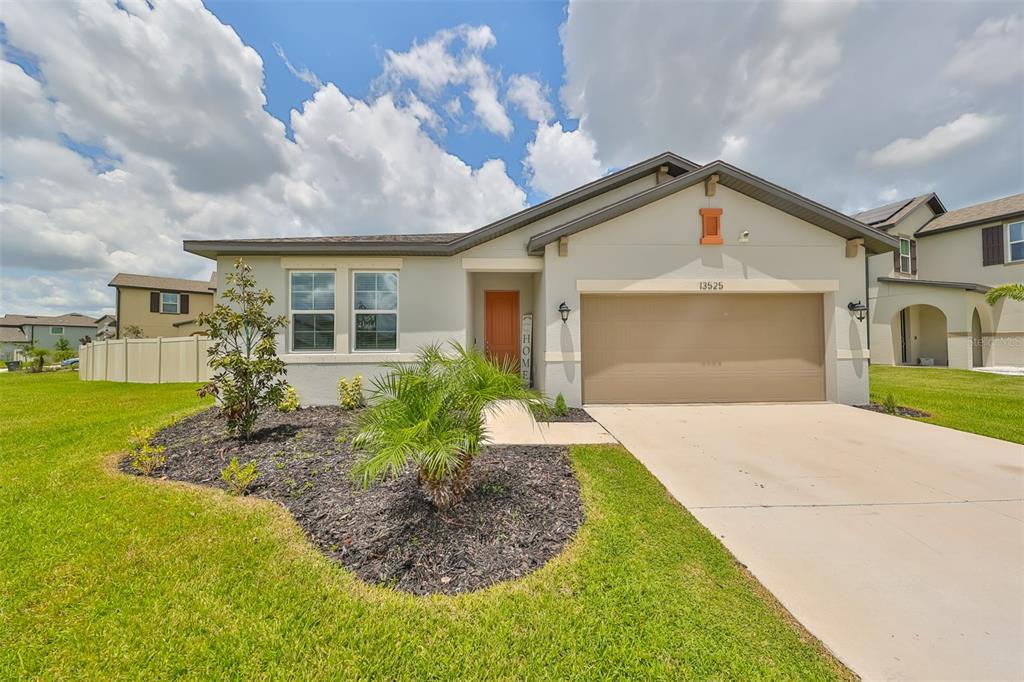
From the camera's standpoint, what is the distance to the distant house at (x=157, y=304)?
24.2 m

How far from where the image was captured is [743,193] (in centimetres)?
799

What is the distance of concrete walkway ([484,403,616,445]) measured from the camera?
18.5ft

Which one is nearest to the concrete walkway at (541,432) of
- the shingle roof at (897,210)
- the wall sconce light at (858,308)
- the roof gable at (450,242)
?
the roof gable at (450,242)

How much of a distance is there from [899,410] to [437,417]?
9.72 meters

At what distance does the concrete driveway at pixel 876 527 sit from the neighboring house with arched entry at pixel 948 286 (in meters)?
12.5

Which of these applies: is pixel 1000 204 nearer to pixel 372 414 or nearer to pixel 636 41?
pixel 636 41

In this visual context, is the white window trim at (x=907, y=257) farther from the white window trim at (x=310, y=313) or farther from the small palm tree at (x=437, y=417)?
the white window trim at (x=310, y=313)

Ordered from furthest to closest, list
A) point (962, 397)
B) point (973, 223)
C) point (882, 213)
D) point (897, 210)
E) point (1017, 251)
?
point (882, 213)
point (897, 210)
point (973, 223)
point (1017, 251)
point (962, 397)

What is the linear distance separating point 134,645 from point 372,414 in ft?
6.09

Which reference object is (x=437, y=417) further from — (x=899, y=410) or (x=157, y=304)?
(x=157, y=304)

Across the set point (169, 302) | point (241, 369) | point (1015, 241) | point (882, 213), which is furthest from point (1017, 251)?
point (169, 302)

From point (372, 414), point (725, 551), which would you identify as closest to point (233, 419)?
point (372, 414)

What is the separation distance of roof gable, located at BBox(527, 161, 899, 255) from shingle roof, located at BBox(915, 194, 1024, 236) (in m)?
13.9

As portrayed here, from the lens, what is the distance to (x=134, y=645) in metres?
2.04
